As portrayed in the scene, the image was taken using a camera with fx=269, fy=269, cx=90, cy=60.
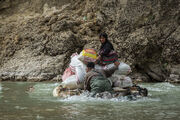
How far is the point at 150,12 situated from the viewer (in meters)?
11.1

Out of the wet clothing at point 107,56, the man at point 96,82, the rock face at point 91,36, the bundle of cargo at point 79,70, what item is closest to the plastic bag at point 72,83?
the bundle of cargo at point 79,70

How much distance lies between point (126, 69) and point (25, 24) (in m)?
8.08

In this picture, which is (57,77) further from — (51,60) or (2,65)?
(2,65)

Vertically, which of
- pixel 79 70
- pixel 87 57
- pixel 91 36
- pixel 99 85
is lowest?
pixel 99 85

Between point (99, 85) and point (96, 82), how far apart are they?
0.30ft

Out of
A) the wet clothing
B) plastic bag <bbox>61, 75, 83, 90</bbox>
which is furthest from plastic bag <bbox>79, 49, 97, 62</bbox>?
plastic bag <bbox>61, 75, 83, 90</bbox>

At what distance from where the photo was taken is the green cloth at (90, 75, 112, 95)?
17.0 feet

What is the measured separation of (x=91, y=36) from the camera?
38.4ft

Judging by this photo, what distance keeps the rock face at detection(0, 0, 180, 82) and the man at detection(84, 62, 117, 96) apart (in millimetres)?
5313

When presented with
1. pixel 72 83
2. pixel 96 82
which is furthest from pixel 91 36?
pixel 96 82

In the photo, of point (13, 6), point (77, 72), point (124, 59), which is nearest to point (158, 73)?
point (124, 59)

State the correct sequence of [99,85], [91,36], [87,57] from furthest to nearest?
[91,36]
[87,57]
[99,85]

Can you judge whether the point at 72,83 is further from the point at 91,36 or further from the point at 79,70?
the point at 91,36

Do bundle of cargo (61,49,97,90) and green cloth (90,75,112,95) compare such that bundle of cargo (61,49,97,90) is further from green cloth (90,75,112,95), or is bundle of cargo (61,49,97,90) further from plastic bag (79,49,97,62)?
green cloth (90,75,112,95)
